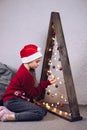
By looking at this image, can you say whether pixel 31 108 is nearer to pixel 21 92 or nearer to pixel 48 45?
pixel 21 92

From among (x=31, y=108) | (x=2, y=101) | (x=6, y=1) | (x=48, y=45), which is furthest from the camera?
(x=6, y=1)

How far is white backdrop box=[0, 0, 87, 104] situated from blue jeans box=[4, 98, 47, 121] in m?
0.69

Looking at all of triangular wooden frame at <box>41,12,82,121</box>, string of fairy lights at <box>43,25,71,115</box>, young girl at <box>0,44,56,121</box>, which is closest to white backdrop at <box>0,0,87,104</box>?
string of fairy lights at <box>43,25,71,115</box>

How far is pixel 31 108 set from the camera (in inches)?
92.1

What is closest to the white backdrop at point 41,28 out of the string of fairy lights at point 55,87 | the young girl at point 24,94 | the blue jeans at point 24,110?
the string of fairy lights at point 55,87

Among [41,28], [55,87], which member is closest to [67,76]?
[55,87]

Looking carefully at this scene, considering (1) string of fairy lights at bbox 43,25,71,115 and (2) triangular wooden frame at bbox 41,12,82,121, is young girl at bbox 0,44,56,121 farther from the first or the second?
(1) string of fairy lights at bbox 43,25,71,115

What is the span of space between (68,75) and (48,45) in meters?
0.59

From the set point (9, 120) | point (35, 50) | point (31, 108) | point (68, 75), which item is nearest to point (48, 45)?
point (35, 50)

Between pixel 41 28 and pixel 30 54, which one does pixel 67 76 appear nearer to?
pixel 30 54

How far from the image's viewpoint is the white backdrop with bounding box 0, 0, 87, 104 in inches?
113

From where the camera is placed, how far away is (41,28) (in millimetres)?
3018

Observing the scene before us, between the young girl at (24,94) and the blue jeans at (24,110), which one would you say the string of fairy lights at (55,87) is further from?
the blue jeans at (24,110)

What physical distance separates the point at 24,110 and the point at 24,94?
174 mm
